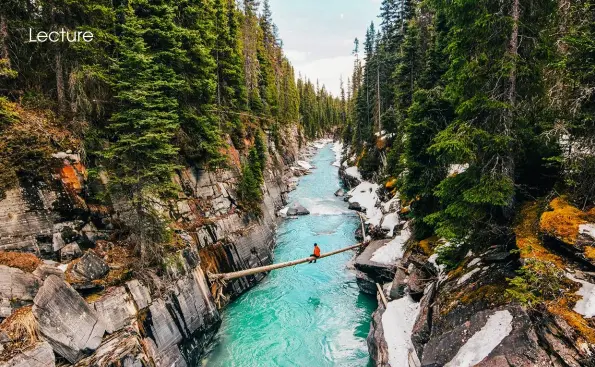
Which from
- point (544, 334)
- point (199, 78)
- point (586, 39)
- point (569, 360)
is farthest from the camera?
point (199, 78)

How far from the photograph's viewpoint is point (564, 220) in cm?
698

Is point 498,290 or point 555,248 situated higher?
point 555,248

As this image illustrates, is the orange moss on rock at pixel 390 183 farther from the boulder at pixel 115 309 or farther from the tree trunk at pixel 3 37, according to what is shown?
the tree trunk at pixel 3 37

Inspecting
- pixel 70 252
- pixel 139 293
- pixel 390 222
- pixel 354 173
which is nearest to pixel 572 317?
pixel 139 293

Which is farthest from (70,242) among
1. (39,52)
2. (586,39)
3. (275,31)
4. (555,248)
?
(275,31)

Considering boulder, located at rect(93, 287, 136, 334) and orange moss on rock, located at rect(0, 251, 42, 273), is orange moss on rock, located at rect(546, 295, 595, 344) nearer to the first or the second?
boulder, located at rect(93, 287, 136, 334)

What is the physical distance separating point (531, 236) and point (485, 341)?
2.92 metres

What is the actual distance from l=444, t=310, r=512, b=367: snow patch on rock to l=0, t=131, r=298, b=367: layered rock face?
30.8 ft

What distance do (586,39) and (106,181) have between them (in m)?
15.6

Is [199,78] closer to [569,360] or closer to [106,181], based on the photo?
[106,181]

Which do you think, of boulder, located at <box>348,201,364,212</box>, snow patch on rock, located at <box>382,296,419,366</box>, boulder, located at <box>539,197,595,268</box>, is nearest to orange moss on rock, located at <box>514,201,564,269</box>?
boulder, located at <box>539,197,595,268</box>

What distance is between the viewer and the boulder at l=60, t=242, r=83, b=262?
1030 cm

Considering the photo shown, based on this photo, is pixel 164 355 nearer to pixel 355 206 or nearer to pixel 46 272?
pixel 46 272

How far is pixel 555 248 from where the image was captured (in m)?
6.91
